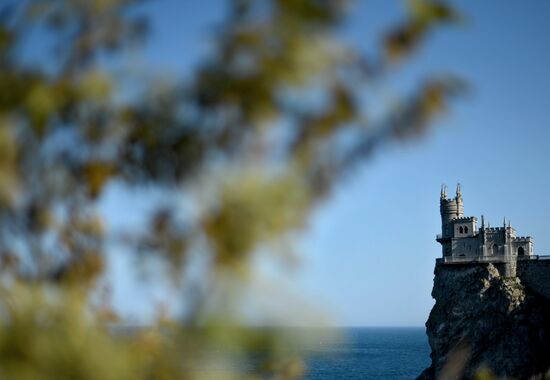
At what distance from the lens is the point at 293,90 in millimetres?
5598

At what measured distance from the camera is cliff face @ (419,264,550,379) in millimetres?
51781

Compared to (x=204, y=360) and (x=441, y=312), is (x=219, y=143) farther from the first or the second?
(x=441, y=312)

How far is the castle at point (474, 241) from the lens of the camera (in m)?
56.6

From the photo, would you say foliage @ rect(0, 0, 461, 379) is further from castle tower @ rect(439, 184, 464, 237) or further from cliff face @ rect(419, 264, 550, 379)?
castle tower @ rect(439, 184, 464, 237)

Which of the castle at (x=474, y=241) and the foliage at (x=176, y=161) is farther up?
the castle at (x=474, y=241)

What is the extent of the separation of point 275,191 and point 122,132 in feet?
5.25

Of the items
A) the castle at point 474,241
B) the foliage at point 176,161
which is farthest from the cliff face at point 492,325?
the foliage at point 176,161

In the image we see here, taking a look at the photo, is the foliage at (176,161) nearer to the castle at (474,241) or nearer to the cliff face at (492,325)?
the cliff face at (492,325)

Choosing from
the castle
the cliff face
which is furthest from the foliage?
the castle

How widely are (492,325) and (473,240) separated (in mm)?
7826

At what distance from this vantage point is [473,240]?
58.3 meters

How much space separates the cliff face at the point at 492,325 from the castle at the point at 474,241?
108cm

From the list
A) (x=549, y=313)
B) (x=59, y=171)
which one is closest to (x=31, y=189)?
(x=59, y=171)

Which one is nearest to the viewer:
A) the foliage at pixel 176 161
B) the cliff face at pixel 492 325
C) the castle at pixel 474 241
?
the foliage at pixel 176 161
